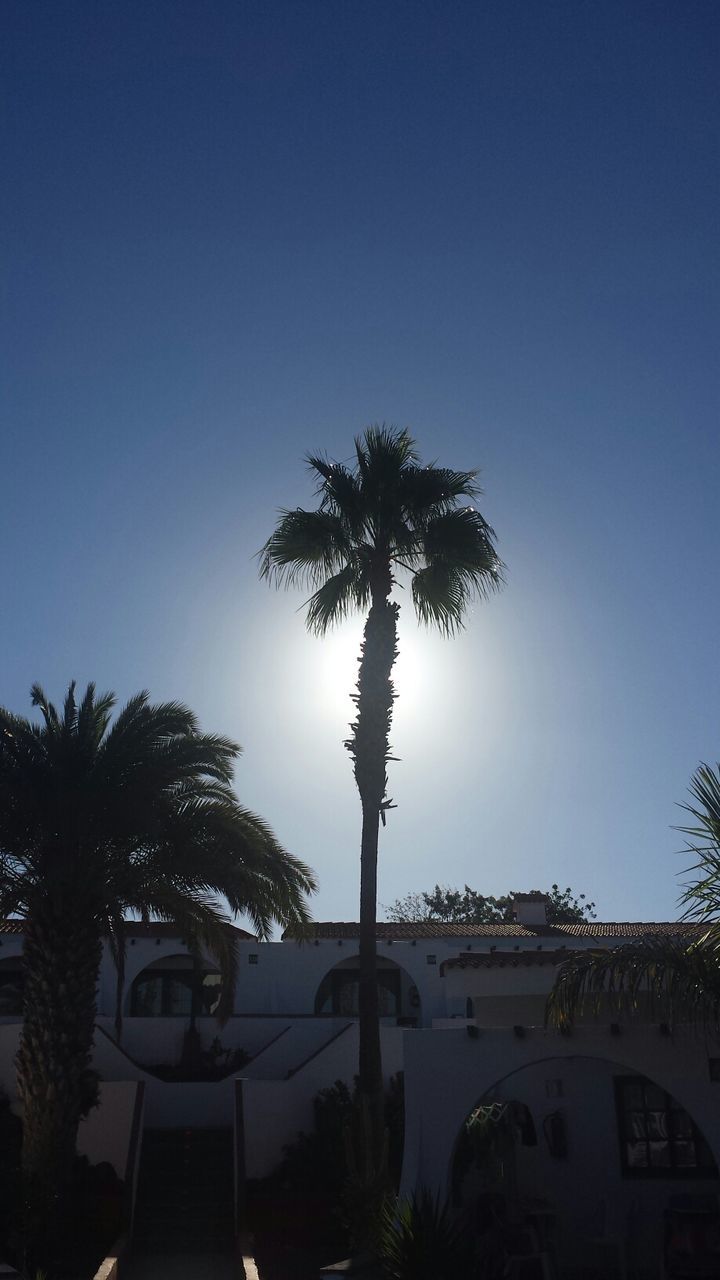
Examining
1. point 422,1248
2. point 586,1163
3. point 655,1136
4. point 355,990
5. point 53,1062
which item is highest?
point 355,990

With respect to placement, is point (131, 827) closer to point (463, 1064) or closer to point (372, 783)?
point (372, 783)

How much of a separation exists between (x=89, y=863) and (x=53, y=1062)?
Answer: 2939 millimetres

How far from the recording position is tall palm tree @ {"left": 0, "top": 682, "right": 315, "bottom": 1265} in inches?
662

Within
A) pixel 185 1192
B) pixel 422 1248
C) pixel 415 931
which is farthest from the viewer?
pixel 415 931

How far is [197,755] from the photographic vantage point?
18.8 m

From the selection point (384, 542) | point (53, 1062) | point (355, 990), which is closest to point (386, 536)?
point (384, 542)

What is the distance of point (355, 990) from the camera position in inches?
1330

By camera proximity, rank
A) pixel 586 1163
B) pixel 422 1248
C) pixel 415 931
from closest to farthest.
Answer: pixel 422 1248
pixel 586 1163
pixel 415 931

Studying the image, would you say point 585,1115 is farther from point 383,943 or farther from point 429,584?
point 383,943

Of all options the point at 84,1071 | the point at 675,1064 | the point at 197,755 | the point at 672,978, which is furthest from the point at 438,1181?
the point at 197,755

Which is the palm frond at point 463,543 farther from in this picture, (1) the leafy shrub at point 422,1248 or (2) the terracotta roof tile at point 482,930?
(2) the terracotta roof tile at point 482,930

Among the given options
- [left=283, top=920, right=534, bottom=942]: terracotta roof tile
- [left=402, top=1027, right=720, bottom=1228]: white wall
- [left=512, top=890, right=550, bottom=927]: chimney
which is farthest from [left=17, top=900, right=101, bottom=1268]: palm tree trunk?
[left=512, top=890, right=550, bottom=927]: chimney

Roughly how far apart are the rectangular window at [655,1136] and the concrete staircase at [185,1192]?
6206 millimetres

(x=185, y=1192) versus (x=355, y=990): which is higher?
(x=355, y=990)
